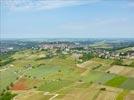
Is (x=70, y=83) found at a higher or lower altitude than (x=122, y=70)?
lower

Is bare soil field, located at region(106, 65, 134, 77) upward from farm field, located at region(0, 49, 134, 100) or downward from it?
upward

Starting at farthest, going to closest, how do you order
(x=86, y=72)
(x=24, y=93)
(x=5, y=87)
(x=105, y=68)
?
(x=105, y=68)
(x=86, y=72)
(x=5, y=87)
(x=24, y=93)

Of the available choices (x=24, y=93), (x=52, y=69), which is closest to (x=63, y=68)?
(x=52, y=69)

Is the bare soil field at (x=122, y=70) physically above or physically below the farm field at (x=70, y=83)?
above

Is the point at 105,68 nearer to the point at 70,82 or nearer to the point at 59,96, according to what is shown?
the point at 70,82

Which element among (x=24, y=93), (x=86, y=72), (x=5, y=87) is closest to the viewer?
(x=24, y=93)

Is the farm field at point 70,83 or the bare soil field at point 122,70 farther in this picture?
the bare soil field at point 122,70

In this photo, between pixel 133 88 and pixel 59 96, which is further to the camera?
pixel 133 88

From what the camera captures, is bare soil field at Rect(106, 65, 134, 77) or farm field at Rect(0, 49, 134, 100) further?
bare soil field at Rect(106, 65, 134, 77)

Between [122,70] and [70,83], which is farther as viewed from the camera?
[122,70]

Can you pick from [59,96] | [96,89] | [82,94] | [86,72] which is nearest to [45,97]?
[59,96]
